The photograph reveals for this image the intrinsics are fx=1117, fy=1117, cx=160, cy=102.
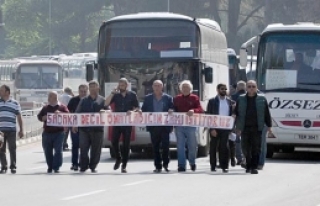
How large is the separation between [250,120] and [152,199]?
19.7 feet

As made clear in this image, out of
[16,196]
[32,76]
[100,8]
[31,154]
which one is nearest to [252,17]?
[100,8]

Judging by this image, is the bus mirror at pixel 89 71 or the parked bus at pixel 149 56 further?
the bus mirror at pixel 89 71

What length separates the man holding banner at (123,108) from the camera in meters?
21.9

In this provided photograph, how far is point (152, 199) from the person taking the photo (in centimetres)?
1566

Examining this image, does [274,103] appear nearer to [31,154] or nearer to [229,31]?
[31,154]

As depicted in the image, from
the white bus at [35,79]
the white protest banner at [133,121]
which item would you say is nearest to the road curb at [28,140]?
the white protest banner at [133,121]

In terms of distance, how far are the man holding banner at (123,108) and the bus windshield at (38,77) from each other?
1378 inches

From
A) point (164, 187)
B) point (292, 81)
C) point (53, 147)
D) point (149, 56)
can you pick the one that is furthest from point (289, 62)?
point (164, 187)

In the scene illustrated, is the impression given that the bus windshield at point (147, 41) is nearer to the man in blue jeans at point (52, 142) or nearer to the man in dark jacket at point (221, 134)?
the man in dark jacket at point (221, 134)

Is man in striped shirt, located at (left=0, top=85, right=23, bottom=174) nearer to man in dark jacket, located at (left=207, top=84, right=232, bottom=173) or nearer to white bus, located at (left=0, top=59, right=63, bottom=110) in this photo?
man in dark jacket, located at (left=207, top=84, right=232, bottom=173)

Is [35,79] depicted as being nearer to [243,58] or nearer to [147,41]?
[147,41]

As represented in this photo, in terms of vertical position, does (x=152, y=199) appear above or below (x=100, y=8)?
below

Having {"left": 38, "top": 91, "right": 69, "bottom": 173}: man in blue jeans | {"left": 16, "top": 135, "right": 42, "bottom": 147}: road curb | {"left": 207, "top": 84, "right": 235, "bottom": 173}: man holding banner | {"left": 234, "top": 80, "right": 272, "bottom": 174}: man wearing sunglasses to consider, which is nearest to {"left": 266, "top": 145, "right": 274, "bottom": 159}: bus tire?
{"left": 207, "top": 84, "right": 235, "bottom": 173}: man holding banner

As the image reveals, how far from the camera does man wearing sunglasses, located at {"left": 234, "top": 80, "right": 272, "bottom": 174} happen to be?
21234 millimetres
